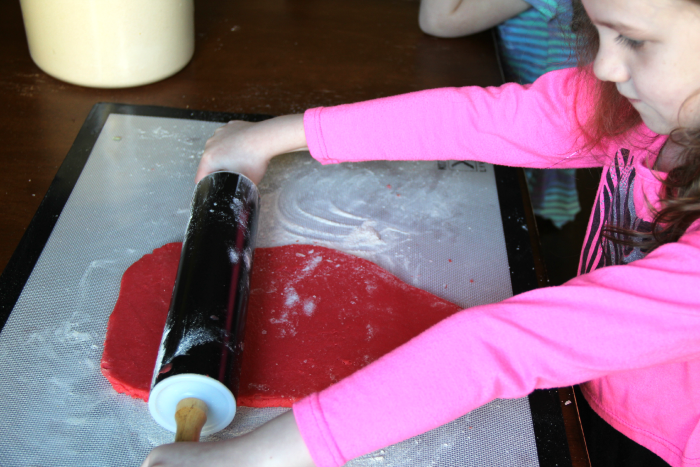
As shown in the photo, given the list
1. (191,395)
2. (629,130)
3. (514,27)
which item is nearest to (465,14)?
(514,27)

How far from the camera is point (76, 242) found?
918 mm

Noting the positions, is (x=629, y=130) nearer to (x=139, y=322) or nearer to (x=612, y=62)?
(x=612, y=62)

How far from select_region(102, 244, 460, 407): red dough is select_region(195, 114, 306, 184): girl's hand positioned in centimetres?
15

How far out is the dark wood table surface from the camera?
42.4 inches

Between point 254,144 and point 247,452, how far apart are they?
55 cm

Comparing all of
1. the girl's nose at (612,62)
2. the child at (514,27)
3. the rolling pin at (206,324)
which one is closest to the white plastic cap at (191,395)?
the rolling pin at (206,324)

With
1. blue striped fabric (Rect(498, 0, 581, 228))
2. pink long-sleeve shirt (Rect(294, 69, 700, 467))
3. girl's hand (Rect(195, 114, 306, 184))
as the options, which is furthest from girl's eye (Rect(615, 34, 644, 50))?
blue striped fabric (Rect(498, 0, 581, 228))

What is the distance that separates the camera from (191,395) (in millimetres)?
662

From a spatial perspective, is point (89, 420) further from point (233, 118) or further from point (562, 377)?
point (233, 118)

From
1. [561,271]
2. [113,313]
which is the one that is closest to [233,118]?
[113,313]

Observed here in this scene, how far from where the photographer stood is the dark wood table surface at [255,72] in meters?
1.08

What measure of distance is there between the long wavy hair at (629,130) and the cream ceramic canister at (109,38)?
30.2 inches

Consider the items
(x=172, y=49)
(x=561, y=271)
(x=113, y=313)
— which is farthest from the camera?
(x=561, y=271)

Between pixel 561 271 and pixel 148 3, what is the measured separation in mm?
1359
